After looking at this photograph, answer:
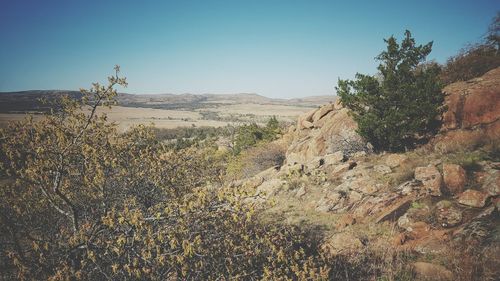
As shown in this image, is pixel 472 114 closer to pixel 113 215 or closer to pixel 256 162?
pixel 256 162

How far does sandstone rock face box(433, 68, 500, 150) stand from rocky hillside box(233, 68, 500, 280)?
0.11 feet

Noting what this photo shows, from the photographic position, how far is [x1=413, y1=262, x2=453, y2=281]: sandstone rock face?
17.3 feet

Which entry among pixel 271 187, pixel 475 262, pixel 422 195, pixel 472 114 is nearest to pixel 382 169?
pixel 422 195

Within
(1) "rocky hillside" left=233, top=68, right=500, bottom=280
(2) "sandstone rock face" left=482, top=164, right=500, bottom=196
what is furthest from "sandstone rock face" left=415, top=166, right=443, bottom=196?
(2) "sandstone rock face" left=482, top=164, right=500, bottom=196

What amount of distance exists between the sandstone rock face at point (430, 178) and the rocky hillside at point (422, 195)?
0.03 meters

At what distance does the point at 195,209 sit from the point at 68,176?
3379mm

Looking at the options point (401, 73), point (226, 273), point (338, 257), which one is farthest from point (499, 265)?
point (401, 73)

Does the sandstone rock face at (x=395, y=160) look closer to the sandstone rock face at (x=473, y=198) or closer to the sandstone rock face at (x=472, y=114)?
the sandstone rock face at (x=472, y=114)

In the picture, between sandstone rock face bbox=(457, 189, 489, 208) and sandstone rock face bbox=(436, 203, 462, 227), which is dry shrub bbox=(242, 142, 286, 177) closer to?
sandstone rock face bbox=(436, 203, 462, 227)

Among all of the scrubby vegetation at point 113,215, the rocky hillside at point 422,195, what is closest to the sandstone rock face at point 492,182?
the rocky hillside at point 422,195

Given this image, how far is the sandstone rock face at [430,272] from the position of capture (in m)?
5.26

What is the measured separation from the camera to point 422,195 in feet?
27.1

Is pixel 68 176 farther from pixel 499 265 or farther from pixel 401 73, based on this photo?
pixel 401 73

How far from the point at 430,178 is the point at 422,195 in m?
0.78
